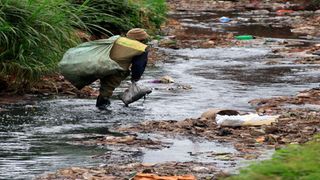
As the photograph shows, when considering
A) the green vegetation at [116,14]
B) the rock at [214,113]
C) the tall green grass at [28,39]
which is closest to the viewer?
the rock at [214,113]

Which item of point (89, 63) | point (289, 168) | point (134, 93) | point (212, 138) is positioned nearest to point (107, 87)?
point (134, 93)

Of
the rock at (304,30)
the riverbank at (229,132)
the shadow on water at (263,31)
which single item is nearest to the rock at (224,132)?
the riverbank at (229,132)

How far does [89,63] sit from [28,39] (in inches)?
62.3

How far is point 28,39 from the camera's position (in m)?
12.4

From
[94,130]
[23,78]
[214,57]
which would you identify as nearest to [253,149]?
[94,130]

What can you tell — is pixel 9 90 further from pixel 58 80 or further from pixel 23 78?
pixel 58 80

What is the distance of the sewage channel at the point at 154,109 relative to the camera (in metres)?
8.23

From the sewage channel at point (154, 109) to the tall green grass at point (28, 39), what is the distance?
58 centimetres

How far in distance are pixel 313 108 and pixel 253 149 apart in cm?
311

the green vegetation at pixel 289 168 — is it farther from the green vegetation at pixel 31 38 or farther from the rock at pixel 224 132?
the green vegetation at pixel 31 38

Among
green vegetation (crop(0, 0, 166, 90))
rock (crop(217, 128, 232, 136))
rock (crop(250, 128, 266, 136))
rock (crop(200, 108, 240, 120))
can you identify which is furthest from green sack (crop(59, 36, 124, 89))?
rock (crop(250, 128, 266, 136))

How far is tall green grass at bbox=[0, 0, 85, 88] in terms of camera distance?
12.3 m

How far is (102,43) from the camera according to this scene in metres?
11.4

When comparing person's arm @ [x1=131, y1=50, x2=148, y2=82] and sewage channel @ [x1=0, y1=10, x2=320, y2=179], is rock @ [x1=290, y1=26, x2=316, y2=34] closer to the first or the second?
sewage channel @ [x1=0, y1=10, x2=320, y2=179]
